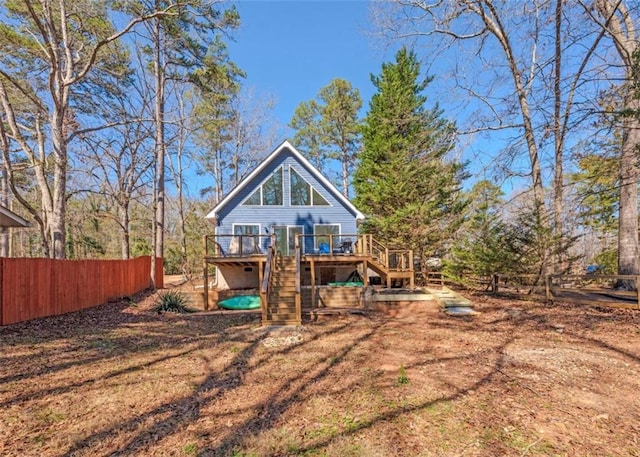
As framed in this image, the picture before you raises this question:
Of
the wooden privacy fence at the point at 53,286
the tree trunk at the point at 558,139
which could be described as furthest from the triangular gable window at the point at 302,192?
the tree trunk at the point at 558,139

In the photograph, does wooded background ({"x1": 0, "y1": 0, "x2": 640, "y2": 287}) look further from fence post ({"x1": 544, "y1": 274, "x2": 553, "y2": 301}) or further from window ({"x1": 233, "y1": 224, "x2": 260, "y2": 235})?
window ({"x1": 233, "y1": 224, "x2": 260, "y2": 235})

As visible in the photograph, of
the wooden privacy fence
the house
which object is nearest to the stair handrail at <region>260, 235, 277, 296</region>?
the house

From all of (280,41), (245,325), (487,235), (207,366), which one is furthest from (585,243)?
(207,366)

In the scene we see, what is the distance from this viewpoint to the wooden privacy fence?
726 centimetres

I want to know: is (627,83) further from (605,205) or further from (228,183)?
(228,183)

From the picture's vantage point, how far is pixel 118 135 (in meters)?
17.3

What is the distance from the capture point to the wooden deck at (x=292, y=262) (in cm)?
895

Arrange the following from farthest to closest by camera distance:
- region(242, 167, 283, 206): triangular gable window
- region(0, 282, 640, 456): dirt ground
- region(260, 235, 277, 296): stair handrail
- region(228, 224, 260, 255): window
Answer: region(242, 167, 283, 206): triangular gable window
region(228, 224, 260, 255): window
region(260, 235, 277, 296): stair handrail
region(0, 282, 640, 456): dirt ground

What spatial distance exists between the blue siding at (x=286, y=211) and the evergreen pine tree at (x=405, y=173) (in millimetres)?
2042

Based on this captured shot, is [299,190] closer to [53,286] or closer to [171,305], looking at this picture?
[171,305]

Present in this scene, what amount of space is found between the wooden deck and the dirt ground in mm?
1661

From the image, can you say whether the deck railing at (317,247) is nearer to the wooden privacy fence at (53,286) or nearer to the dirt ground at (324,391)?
the wooden privacy fence at (53,286)

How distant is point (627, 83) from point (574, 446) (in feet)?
26.8

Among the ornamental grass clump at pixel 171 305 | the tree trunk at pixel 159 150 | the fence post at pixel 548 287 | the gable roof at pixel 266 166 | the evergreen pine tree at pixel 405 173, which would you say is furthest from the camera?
the tree trunk at pixel 159 150
